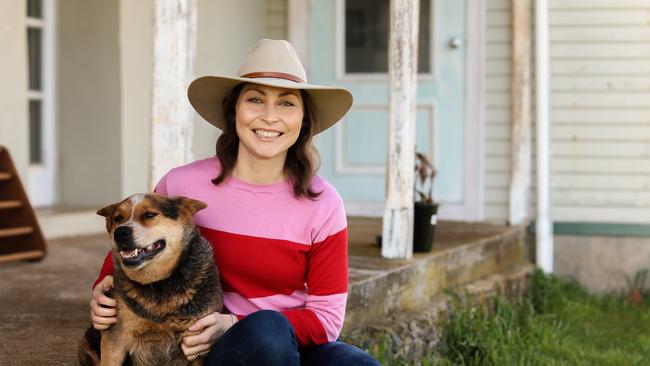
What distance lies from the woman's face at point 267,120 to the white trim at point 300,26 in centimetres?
486

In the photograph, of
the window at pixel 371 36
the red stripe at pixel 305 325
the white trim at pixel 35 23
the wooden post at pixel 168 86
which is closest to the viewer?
the red stripe at pixel 305 325

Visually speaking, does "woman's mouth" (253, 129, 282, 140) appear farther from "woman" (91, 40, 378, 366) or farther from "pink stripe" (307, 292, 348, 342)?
"pink stripe" (307, 292, 348, 342)

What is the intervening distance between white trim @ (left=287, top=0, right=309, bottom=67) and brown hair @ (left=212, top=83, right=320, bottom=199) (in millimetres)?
4723

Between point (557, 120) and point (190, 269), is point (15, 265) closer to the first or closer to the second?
point (190, 269)

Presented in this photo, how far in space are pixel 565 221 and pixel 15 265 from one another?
4.38 metres

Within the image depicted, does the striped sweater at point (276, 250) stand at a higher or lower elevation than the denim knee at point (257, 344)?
higher

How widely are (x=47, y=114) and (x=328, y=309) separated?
416 centimetres

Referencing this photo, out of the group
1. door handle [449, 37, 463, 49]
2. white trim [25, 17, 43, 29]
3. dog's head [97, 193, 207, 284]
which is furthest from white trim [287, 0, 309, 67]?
dog's head [97, 193, 207, 284]

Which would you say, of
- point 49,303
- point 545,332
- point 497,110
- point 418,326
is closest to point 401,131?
point 418,326

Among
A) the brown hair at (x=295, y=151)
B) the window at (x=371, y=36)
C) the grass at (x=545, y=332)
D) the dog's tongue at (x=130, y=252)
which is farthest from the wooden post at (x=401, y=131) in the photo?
the dog's tongue at (x=130, y=252)

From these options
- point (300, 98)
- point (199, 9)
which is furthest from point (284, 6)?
point (300, 98)

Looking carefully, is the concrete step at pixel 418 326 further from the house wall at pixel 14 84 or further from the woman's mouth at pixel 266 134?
the house wall at pixel 14 84

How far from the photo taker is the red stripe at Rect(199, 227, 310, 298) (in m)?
2.73

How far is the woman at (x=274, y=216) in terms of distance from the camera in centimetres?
273
